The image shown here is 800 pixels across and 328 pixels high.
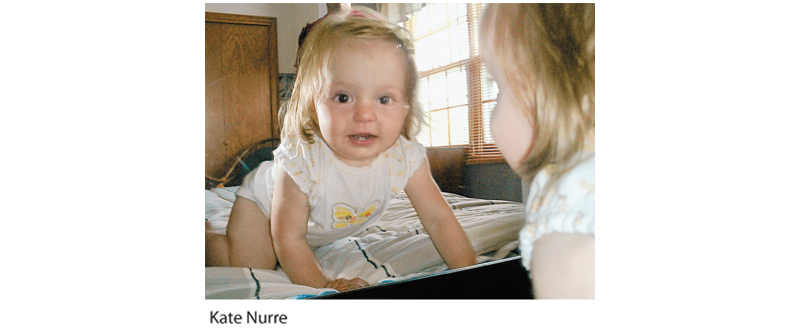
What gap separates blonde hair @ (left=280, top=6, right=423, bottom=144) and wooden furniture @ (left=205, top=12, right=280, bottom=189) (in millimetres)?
38

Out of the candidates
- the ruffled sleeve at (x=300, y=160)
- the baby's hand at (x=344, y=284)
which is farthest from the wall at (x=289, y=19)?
the baby's hand at (x=344, y=284)

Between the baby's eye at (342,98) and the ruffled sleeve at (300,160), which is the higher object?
the baby's eye at (342,98)

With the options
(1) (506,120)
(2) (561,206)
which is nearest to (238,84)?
(1) (506,120)

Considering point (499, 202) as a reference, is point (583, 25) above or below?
above

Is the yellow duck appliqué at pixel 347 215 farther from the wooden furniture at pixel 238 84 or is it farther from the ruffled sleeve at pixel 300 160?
the wooden furniture at pixel 238 84

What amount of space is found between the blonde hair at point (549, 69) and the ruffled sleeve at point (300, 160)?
40cm

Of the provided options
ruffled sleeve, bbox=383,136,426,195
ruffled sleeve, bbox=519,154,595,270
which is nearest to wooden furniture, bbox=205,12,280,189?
ruffled sleeve, bbox=383,136,426,195

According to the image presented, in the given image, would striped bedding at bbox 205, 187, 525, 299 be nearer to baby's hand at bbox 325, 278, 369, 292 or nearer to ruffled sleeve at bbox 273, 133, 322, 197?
baby's hand at bbox 325, 278, 369, 292

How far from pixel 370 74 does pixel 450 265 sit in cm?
40

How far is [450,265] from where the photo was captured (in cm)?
96

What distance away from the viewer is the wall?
90cm

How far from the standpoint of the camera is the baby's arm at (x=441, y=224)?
0.94m
